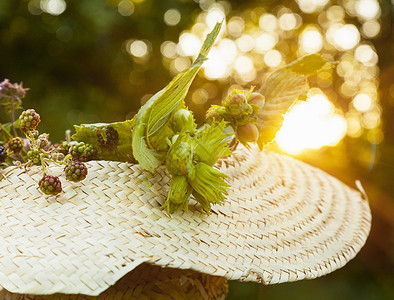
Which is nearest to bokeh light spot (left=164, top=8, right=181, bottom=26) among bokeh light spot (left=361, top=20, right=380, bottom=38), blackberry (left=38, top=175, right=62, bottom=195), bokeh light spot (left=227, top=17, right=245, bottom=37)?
bokeh light spot (left=227, top=17, right=245, bottom=37)

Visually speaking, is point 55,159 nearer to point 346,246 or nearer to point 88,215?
point 88,215

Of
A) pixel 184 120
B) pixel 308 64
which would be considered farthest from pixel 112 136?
pixel 308 64

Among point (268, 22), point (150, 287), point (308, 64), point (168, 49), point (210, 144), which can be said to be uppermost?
point (268, 22)

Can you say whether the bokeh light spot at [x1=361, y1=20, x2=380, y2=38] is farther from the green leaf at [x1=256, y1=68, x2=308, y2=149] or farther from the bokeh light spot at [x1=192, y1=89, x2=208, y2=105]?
the green leaf at [x1=256, y1=68, x2=308, y2=149]

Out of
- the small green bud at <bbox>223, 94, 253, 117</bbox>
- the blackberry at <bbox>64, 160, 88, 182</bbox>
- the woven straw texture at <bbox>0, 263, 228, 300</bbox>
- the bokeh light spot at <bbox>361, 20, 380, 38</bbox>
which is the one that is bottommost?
the woven straw texture at <bbox>0, 263, 228, 300</bbox>

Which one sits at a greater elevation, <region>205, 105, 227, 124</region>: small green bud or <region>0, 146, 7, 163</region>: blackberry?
<region>205, 105, 227, 124</region>: small green bud

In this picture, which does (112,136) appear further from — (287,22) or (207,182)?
(287,22)

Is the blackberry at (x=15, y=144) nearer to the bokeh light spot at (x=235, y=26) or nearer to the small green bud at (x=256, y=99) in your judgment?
the small green bud at (x=256, y=99)
